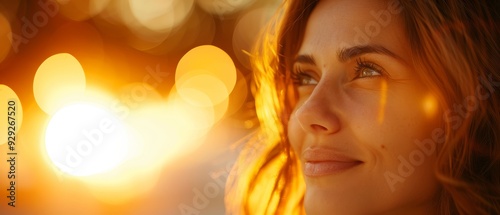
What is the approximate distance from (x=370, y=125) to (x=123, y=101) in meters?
2.29

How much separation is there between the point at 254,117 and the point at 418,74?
39.3 inches

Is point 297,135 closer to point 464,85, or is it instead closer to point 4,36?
point 464,85

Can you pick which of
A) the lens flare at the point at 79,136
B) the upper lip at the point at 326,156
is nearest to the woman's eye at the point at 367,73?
the upper lip at the point at 326,156

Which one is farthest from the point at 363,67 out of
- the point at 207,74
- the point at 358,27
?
the point at 207,74

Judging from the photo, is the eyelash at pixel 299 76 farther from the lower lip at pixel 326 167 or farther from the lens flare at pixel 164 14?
the lens flare at pixel 164 14

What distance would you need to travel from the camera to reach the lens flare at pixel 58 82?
3.63 meters

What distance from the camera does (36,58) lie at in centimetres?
368

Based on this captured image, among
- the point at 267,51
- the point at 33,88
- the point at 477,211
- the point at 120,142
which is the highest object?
the point at 33,88

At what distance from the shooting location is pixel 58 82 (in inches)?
149

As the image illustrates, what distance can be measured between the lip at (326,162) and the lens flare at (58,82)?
2.47 metres


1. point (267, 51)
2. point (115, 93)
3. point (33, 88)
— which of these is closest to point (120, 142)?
point (115, 93)

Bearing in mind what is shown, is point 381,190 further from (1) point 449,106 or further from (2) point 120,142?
(2) point 120,142

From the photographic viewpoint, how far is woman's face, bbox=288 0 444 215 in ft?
4.81

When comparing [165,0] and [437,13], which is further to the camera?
[165,0]
